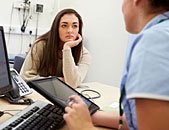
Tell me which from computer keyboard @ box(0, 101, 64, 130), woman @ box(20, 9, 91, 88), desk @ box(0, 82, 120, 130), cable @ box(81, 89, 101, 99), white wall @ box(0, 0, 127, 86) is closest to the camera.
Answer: computer keyboard @ box(0, 101, 64, 130)

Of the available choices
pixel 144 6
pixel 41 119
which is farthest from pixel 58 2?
→ pixel 144 6

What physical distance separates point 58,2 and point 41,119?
3.23 m

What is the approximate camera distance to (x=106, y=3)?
3.36 metres

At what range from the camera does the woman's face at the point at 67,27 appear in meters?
2.14

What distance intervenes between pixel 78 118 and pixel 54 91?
34 cm

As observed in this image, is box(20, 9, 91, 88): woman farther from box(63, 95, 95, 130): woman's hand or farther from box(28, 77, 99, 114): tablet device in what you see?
box(63, 95, 95, 130): woman's hand

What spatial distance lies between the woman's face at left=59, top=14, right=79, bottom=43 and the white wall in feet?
3.45

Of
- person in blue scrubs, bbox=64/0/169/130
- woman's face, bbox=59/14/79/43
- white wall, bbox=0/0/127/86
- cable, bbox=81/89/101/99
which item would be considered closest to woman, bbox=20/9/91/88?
woman's face, bbox=59/14/79/43

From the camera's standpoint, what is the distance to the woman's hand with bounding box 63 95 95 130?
82cm

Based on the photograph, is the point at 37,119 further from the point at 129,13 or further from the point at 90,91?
the point at 90,91

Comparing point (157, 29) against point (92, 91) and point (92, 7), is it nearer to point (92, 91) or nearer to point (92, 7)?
point (92, 91)

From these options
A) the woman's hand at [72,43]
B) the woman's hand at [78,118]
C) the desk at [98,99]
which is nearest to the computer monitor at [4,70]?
the desk at [98,99]

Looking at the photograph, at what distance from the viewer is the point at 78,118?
84cm

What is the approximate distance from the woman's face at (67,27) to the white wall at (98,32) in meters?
1.05
